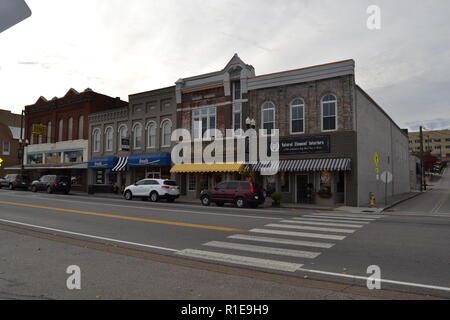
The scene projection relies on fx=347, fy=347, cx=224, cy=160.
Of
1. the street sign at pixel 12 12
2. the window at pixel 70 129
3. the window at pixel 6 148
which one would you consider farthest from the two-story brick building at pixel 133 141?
the street sign at pixel 12 12

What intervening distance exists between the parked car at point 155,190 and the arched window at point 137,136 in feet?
27.7

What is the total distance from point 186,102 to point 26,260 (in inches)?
947

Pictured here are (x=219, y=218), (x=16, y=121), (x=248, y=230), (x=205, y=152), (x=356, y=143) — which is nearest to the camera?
(x=248, y=230)

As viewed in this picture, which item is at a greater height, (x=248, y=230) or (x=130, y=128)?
(x=130, y=128)

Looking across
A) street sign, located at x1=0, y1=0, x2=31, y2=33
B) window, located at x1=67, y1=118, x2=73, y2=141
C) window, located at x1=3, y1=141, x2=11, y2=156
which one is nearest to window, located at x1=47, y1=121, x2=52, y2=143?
window, located at x1=67, y1=118, x2=73, y2=141

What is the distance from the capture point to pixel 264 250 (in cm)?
823

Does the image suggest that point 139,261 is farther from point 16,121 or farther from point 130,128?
point 16,121

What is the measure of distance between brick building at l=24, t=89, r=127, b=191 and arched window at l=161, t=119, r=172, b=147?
33.9 ft

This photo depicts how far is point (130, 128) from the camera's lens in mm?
33719

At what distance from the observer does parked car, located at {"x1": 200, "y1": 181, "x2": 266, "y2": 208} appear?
810 inches

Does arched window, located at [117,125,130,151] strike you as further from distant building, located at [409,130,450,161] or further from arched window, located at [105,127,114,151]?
distant building, located at [409,130,450,161]

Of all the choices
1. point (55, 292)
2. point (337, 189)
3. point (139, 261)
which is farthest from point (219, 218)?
point (337, 189)

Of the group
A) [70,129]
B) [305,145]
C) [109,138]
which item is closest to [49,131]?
[70,129]
